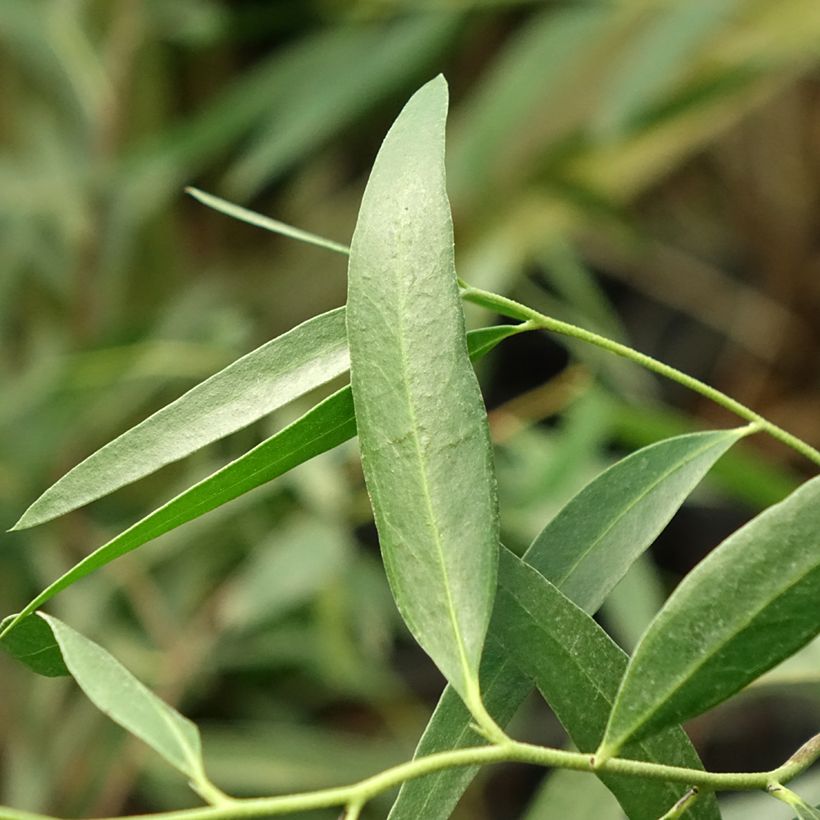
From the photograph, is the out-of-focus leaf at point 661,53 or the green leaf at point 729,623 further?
the out-of-focus leaf at point 661,53

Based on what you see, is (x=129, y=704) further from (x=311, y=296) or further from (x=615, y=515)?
(x=311, y=296)

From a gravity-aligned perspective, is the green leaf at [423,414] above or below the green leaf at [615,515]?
above

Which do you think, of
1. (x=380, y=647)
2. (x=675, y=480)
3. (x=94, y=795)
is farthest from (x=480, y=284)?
(x=675, y=480)

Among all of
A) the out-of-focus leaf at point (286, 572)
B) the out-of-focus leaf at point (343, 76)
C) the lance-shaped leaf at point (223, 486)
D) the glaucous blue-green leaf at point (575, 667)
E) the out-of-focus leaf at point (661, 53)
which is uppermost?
the out-of-focus leaf at point (343, 76)

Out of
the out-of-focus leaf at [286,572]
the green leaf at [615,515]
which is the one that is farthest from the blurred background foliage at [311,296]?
the green leaf at [615,515]

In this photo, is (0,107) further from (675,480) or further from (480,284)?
(675,480)

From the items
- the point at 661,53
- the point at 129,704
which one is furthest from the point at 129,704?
the point at 661,53

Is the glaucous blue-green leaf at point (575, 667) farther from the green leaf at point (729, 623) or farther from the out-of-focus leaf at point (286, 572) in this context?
the out-of-focus leaf at point (286, 572)
